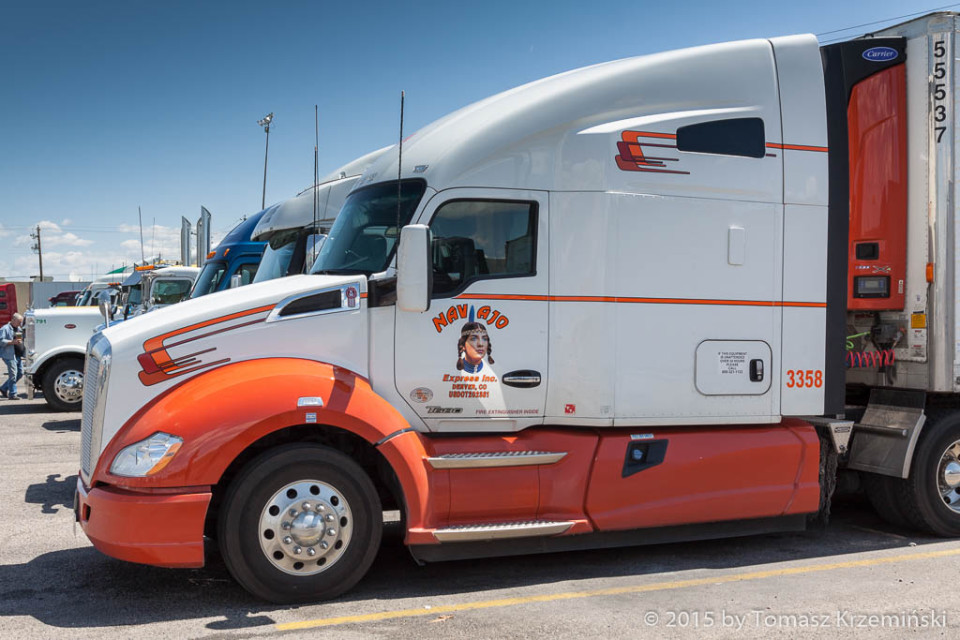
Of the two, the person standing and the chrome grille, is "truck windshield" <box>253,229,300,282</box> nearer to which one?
the chrome grille

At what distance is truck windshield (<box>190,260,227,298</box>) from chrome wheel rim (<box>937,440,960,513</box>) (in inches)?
372

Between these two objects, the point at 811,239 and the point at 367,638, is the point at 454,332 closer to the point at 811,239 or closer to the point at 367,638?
the point at 367,638

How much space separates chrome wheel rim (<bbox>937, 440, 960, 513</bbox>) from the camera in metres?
6.99

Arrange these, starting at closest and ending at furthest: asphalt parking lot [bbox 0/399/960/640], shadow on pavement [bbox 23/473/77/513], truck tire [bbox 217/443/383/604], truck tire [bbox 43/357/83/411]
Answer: asphalt parking lot [bbox 0/399/960/640] → truck tire [bbox 217/443/383/604] → shadow on pavement [bbox 23/473/77/513] → truck tire [bbox 43/357/83/411]

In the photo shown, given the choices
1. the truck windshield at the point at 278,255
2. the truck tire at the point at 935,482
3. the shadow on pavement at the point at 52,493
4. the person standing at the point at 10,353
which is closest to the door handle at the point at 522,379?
the truck tire at the point at 935,482

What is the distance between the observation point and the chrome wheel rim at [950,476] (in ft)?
22.9

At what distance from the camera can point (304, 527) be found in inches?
201

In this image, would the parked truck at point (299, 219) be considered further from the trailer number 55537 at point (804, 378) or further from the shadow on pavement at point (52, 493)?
the trailer number 55537 at point (804, 378)

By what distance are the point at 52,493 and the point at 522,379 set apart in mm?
5364

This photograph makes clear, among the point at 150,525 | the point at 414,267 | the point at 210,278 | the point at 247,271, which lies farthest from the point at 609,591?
the point at 210,278

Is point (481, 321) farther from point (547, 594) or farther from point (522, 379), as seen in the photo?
point (547, 594)

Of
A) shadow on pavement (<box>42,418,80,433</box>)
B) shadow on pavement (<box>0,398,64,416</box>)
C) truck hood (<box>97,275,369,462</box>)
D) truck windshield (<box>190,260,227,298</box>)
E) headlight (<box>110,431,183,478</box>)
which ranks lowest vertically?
shadow on pavement (<box>0,398,64,416</box>)

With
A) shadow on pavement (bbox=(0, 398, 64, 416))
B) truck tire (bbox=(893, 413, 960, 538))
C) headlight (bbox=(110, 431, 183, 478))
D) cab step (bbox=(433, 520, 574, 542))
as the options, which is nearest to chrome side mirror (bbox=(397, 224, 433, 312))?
cab step (bbox=(433, 520, 574, 542))

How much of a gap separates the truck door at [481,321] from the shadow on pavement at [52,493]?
422 cm
